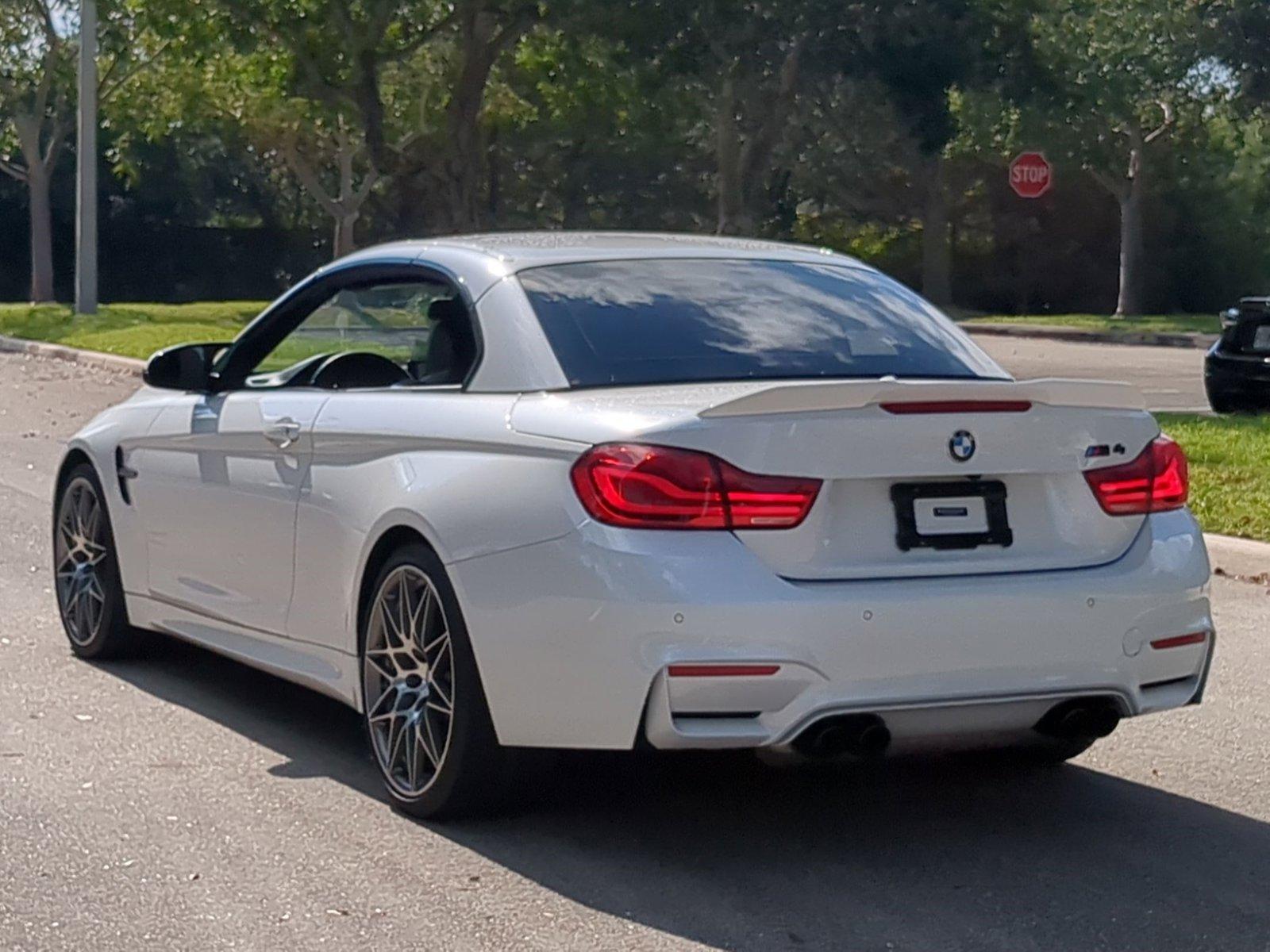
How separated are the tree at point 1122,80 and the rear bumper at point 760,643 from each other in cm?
2570

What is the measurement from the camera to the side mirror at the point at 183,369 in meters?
6.77

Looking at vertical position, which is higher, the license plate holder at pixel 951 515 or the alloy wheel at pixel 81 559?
the license plate holder at pixel 951 515

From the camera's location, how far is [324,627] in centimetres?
596

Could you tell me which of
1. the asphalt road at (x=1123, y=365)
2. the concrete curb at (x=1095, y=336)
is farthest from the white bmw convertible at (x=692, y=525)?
the concrete curb at (x=1095, y=336)

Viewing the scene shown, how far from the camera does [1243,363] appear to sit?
55.1 feet

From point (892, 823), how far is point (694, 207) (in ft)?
157

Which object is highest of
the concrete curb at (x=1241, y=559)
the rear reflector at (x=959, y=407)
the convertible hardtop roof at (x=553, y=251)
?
the convertible hardtop roof at (x=553, y=251)

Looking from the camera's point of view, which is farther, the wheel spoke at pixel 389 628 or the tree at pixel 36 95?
the tree at pixel 36 95

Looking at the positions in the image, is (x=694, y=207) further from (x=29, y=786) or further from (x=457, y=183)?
(x=29, y=786)

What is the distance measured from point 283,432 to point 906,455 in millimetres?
2027

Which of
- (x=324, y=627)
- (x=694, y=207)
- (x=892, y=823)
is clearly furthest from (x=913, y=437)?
(x=694, y=207)

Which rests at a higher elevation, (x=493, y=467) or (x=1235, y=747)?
(x=493, y=467)

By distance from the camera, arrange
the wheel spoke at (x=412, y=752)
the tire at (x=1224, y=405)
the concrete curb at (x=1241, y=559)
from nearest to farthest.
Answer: the wheel spoke at (x=412, y=752), the concrete curb at (x=1241, y=559), the tire at (x=1224, y=405)

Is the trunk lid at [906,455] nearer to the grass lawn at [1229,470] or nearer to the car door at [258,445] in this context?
the car door at [258,445]
